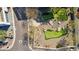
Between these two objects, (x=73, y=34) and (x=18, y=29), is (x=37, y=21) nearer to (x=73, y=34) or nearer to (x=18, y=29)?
(x=18, y=29)

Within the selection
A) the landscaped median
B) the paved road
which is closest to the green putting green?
the landscaped median

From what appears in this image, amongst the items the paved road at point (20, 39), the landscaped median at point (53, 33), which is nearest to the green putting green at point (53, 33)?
the landscaped median at point (53, 33)

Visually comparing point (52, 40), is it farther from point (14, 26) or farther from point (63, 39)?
point (14, 26)

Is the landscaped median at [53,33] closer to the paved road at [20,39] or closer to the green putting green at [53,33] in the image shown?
the green putting green at [53,33]

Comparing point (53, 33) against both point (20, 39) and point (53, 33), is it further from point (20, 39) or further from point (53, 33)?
point (20, 39)

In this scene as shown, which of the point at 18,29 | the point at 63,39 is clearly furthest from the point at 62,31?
the point at 18,29

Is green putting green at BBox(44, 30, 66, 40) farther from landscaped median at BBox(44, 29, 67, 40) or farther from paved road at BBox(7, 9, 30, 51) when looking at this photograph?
paved road at BBox(7, 9, 30, 51)

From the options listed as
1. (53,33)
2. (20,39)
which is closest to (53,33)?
(53,33)
